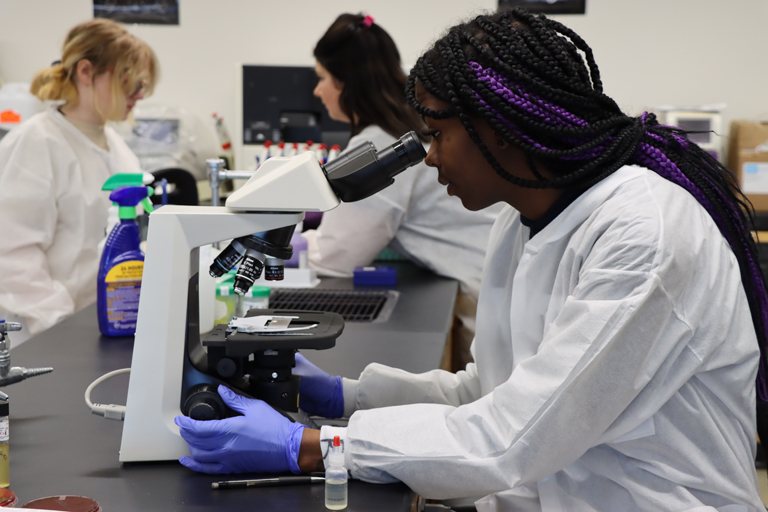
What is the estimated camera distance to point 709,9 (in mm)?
3627

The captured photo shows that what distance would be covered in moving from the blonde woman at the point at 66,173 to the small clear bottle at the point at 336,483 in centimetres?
145

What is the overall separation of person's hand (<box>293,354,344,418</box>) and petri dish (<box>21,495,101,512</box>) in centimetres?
40

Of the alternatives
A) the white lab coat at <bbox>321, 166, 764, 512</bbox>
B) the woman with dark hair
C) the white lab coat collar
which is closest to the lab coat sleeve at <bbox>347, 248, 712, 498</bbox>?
the white lab coat at <bbox>321, 166, 764, 512</bbox>

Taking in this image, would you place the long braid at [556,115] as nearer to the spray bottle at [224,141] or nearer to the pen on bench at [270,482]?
the pen on bench at [270,482]

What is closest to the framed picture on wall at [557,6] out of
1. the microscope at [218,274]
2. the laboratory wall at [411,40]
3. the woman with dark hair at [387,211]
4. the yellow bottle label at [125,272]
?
the laboratory wall at [411,40]

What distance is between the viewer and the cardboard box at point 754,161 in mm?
3326

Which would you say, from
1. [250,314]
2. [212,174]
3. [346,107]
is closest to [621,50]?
[346,107]

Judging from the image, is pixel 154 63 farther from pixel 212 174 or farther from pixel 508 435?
pixel 508 435

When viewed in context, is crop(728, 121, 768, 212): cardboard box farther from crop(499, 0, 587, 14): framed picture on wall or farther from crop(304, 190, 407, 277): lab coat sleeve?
crop(304, 190, 407, 277): lab coat sleeve

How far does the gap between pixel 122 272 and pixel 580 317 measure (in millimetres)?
1027

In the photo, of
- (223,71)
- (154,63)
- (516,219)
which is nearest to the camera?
(516,219)

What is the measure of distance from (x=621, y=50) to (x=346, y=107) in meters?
2.09

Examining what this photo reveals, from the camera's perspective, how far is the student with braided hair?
85cm

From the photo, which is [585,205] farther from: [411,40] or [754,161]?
[411,40]
